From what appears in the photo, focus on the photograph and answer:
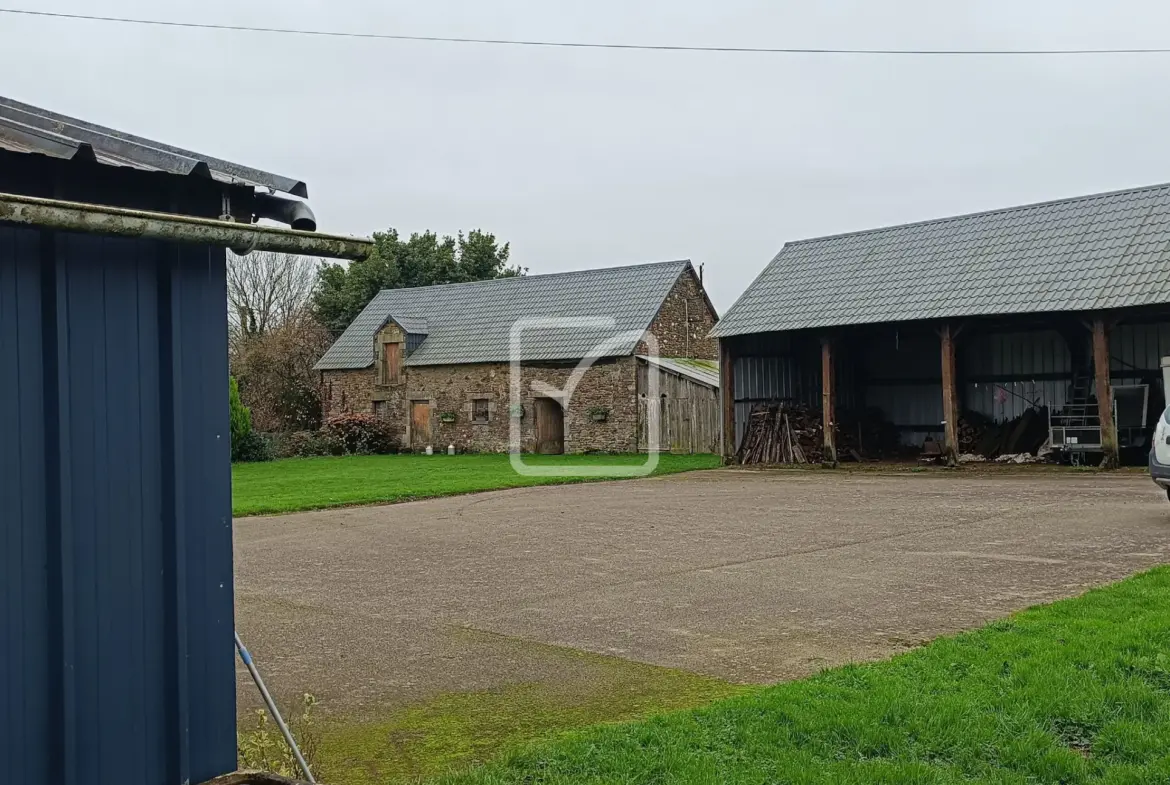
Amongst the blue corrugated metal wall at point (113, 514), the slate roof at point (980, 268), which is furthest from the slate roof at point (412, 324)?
the blue corrugated metal wall at point (113, 514)

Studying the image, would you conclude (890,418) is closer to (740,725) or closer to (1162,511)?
(1162,511)

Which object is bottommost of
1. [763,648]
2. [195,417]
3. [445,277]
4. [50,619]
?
[763,648]

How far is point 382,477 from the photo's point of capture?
24.8m

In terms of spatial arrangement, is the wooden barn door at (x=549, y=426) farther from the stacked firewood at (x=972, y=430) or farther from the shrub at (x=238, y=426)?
the stacked firewood at (x=972, y=430)

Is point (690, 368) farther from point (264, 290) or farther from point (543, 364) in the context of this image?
point (264, 290)

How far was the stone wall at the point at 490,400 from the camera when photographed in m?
32.2

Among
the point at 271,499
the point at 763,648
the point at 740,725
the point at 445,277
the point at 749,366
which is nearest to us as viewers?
the point at 740,725

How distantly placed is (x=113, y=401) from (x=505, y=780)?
2091 millimetres

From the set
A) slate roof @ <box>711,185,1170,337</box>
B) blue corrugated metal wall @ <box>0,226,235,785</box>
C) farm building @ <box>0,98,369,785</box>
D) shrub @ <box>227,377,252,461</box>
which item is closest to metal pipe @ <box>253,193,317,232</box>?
farm building @ <box>0,98,369,785</box>

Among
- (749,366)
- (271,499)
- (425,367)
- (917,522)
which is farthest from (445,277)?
(917,522)

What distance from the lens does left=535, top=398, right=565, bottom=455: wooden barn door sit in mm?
34125

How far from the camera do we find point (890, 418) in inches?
1115

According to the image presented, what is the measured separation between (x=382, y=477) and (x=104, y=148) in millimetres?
20946
